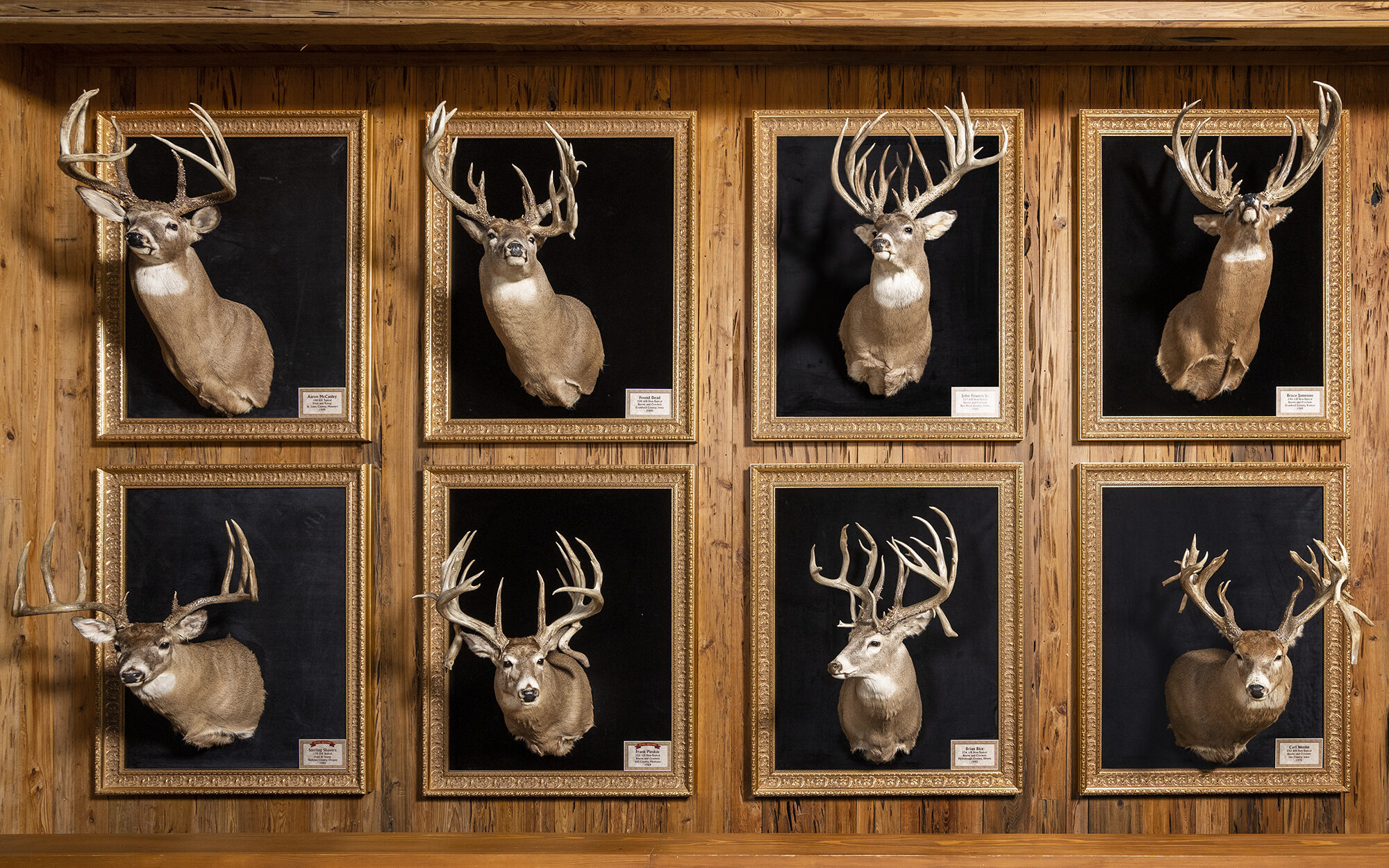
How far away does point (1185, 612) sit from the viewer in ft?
8.50

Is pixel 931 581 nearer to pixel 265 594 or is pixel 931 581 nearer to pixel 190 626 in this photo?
pixel 265 594

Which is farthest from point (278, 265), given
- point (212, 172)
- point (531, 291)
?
point (531, 291)

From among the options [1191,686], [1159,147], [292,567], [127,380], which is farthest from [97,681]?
[1159,147]

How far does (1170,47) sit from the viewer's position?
2.57m

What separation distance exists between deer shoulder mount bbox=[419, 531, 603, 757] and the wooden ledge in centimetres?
29

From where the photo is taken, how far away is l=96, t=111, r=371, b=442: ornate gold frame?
8.59ft

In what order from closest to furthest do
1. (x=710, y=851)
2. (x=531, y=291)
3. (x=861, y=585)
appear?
(x=710, y=851) < (x=531, y=291) < (x=861, y=585)

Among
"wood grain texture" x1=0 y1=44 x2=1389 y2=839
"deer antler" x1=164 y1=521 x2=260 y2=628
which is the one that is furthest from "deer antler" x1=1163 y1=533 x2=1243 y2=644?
"deer antler" x1=164 y1=521 x2=260 y2=628

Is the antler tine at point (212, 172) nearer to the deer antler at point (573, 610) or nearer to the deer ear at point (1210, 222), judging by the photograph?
the deer antler at point (573, 610)

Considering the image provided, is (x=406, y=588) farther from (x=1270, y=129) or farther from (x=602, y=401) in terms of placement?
(x=1270, y=129)

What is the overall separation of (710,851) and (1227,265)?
219 cm

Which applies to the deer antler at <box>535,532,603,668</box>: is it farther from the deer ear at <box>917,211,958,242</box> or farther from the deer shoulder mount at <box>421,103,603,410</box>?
the deer ear at <box>917,211,958,242</box>

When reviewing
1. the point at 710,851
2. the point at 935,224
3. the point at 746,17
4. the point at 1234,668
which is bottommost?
the point at 710,851

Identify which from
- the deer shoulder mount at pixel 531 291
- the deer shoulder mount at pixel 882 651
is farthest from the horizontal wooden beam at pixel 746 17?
the deer shoulder mount at pixel 882 651
